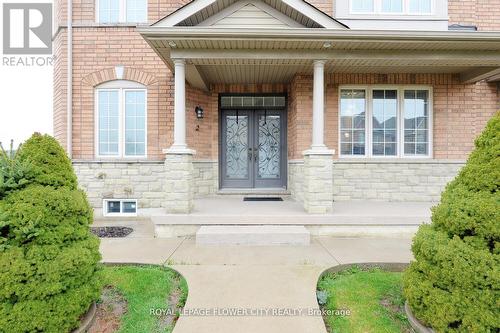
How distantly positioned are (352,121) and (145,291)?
19.5 ft

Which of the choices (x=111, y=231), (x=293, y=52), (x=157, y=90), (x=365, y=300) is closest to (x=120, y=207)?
(x=111, y=231)

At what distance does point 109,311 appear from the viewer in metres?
2.69

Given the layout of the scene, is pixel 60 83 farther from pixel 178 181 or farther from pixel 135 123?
pixel 178 181

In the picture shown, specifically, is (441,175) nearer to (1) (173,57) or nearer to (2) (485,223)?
(2) (485,223)

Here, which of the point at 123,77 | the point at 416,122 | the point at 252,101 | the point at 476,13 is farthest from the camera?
the point at 252,101

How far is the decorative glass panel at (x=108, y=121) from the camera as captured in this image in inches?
263

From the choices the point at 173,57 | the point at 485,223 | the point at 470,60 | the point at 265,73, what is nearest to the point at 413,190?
the point at 470,60

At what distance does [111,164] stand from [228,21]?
410 cm

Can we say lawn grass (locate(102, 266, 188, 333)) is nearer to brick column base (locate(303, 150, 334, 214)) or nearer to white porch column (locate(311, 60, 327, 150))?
brick column base (locate(303, 150, 334, 214))

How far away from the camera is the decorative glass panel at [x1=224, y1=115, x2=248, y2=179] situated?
25.7ft

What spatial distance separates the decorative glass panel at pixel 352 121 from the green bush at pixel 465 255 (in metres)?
4.53

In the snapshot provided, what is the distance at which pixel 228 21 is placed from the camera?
5.45 metres

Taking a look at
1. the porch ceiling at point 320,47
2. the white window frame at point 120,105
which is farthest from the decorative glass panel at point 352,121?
the white window frame at point 120,105

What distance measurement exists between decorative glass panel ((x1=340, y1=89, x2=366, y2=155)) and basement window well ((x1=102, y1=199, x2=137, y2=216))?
5269mm
